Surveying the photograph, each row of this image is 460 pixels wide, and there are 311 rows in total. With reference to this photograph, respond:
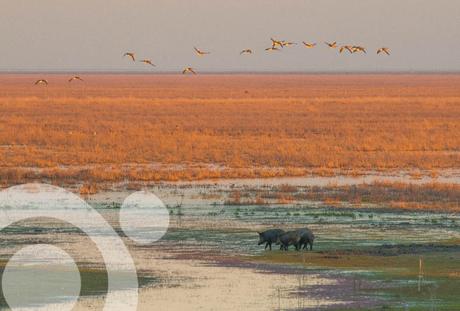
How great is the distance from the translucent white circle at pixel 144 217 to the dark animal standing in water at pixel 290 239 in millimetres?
3109

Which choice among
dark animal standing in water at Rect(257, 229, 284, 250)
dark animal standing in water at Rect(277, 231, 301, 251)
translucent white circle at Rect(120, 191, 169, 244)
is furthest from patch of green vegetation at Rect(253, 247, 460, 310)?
translucent white circle at Rect(120, 191, 169, 244)

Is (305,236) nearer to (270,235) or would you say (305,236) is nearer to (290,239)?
(290,239)

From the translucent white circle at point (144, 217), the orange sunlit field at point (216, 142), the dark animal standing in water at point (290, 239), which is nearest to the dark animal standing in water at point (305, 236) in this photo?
the dark animal standing in water at point (290, 239)

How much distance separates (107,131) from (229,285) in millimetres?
41713

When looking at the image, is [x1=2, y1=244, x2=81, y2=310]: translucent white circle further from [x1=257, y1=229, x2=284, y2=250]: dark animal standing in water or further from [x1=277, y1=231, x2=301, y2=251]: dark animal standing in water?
[x1=277, y1=231, x2=301, y2=251]: dark animal standing in water

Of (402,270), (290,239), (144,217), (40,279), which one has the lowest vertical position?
(40,279)

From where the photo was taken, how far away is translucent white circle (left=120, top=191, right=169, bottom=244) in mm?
26955

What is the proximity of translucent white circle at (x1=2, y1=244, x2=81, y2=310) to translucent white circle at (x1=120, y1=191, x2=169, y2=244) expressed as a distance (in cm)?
246

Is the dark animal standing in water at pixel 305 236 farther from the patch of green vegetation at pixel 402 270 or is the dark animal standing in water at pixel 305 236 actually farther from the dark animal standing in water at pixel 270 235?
the dark animal standing in water at pixel 270 235

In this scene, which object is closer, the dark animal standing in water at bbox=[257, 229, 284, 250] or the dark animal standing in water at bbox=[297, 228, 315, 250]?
the dark animal standing in water at bbox=[297, 228, 315, 250]

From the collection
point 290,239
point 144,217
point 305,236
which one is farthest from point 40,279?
point 144,217

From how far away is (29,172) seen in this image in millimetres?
40031

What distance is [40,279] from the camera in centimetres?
2141

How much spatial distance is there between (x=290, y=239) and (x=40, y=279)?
19.1 ft
